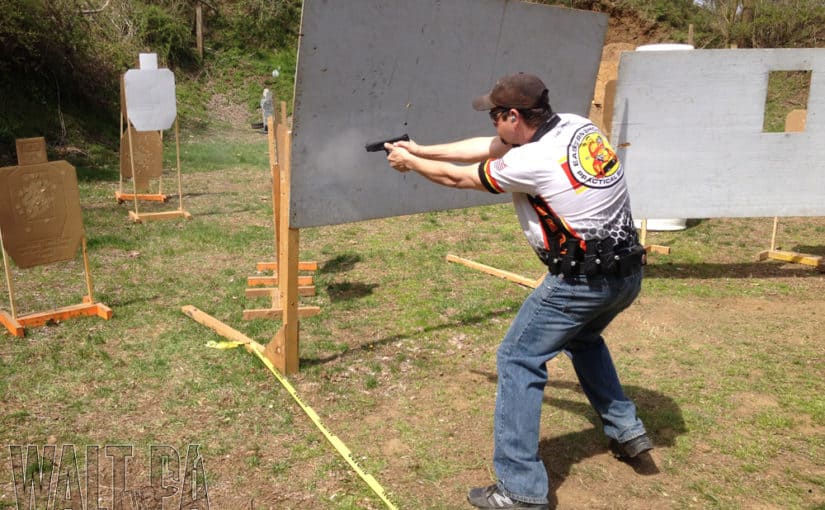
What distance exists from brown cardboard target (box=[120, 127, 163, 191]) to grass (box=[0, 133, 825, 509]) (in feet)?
5.57

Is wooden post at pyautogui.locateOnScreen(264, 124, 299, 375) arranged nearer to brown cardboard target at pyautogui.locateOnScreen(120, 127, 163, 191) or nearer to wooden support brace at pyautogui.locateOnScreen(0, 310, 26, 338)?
wooden support brace at pyautogui.locateOnScreen(0, 310, 26, 338)

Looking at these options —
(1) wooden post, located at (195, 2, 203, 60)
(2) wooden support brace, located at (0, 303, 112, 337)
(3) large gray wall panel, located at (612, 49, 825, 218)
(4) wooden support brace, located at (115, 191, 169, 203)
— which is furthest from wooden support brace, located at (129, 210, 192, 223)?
(1) wooden post, located at (195, 2, 203, 60)

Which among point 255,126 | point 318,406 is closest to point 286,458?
point 318,406

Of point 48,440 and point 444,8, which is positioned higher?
point 444,8

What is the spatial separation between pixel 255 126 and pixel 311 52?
14.8 meters

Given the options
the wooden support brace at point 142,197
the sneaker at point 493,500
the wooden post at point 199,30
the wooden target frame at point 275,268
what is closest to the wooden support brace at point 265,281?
the wooden target frame at point 275,268

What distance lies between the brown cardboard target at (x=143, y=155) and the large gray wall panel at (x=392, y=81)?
17.0ft

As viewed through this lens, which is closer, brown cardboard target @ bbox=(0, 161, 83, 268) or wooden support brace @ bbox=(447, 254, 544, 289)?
brown cardboard target @ bbox=(0, 161, 83, 268)

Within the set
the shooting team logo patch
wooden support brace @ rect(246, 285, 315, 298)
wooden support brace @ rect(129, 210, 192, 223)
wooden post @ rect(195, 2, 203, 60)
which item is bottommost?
wooden support brace @ rect(246, 285, 315, 298)

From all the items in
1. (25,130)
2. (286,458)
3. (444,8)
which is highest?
(444,8)

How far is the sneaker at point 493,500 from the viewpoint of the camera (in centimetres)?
285

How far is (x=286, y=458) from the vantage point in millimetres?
A: 3396

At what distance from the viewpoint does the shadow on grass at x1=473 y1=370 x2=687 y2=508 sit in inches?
133

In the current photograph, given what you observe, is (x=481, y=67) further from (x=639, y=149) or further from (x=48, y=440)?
(x=48, y=440)
